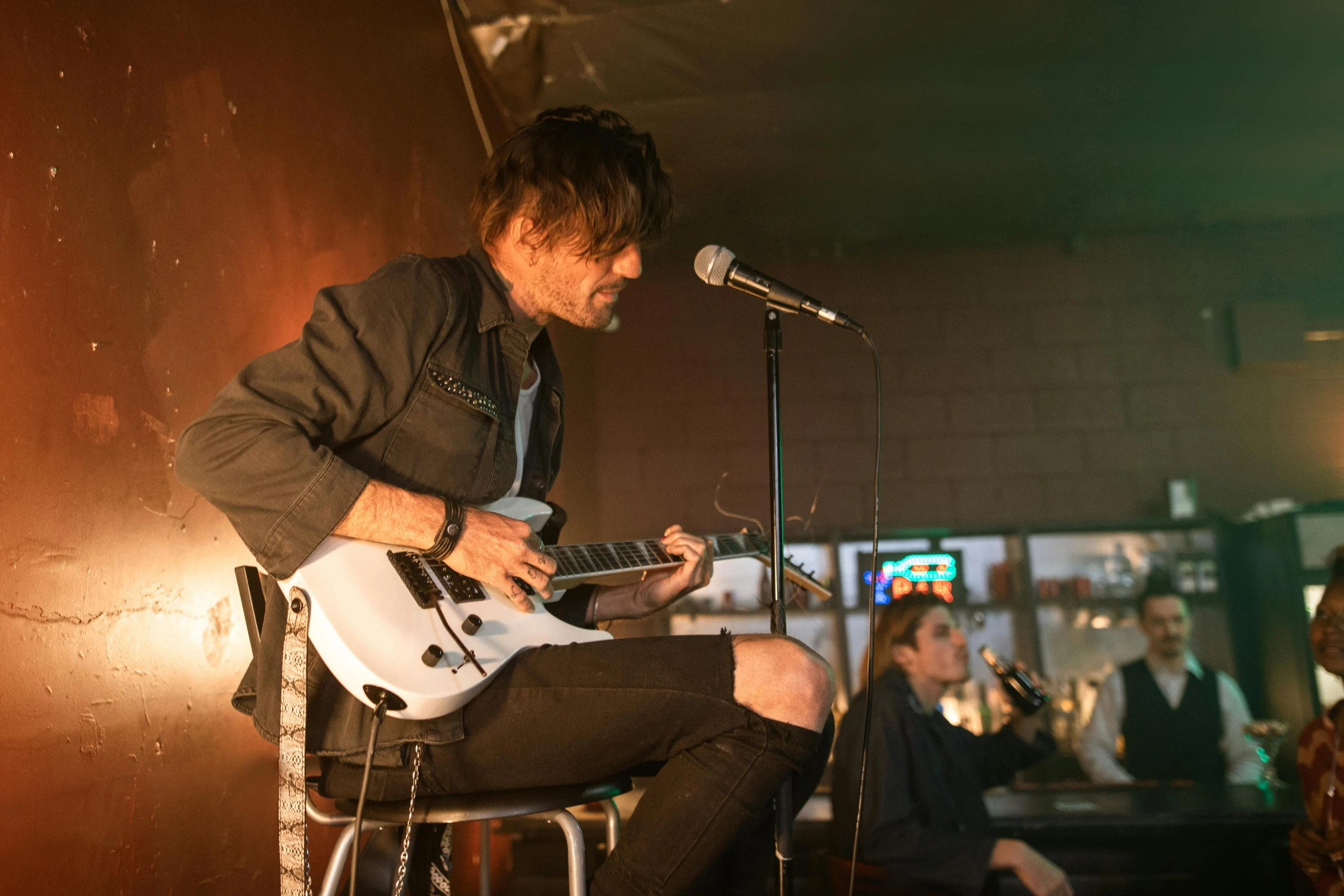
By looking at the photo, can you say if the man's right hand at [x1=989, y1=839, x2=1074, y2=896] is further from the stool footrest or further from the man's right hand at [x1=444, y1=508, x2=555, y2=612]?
the man's right hand at [x1=444, y1=508, x2=555, y2=612]

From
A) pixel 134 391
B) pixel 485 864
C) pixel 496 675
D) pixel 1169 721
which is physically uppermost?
pixel 134 391

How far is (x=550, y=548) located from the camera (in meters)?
1.43

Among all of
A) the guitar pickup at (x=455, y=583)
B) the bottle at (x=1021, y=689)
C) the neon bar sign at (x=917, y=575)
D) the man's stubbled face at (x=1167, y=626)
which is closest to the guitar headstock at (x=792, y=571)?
the guitar pickup at (x=455, y=583)

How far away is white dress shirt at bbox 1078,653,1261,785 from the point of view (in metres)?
3.94

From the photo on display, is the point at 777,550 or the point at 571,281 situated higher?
the point at 571,281

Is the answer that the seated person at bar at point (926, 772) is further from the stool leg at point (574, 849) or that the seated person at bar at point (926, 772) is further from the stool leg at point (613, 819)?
the stool leg at point (574, 849)

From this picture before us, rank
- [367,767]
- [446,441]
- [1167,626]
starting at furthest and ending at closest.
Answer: [1167,626] < [446,441] < [367,767]

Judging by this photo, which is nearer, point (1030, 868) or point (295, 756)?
point (295, 756)

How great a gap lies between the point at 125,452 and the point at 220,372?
0.92 feet

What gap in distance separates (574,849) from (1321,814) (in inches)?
93.2

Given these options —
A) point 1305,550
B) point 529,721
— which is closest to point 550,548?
point 529,721

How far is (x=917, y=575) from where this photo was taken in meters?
4.37

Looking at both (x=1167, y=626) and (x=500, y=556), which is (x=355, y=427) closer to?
(x=500, y=556)

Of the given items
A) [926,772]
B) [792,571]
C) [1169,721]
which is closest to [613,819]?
[792,571]
